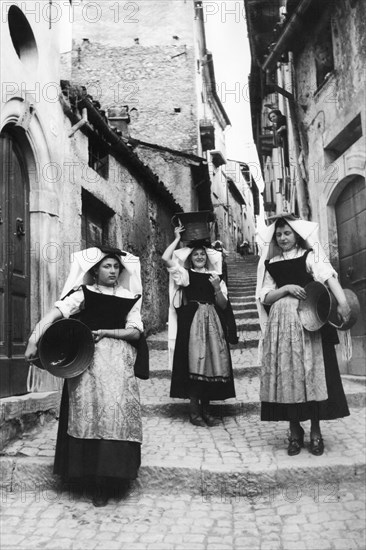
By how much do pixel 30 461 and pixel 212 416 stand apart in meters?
2.17

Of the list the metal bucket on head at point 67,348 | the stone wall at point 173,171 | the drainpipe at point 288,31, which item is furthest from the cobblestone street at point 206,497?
the stone wall at point 173,171

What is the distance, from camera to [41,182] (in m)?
5.91

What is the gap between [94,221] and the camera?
852 cm

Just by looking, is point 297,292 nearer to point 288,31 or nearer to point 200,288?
point 200,288

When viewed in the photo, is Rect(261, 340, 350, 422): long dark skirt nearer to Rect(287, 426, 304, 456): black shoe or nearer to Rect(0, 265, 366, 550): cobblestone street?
Rect(287, 426, 304, 456): black shoe

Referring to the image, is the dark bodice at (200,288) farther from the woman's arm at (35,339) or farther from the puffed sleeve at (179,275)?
the woman's arm at (35,339)

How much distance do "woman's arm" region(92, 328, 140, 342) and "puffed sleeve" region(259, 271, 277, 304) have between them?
115 cm

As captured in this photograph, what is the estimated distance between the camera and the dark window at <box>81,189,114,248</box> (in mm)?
7934

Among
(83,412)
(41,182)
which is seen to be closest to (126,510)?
(83,412)

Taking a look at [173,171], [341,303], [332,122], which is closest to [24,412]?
[341,303]

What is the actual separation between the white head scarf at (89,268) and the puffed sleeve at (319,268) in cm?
138

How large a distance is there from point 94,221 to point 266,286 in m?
4.65

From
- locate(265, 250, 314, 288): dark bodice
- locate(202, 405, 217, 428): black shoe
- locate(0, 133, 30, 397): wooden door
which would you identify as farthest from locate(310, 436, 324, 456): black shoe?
locate(0, 133, 30, 397): wooden door

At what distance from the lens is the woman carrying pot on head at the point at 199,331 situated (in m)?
5.24
